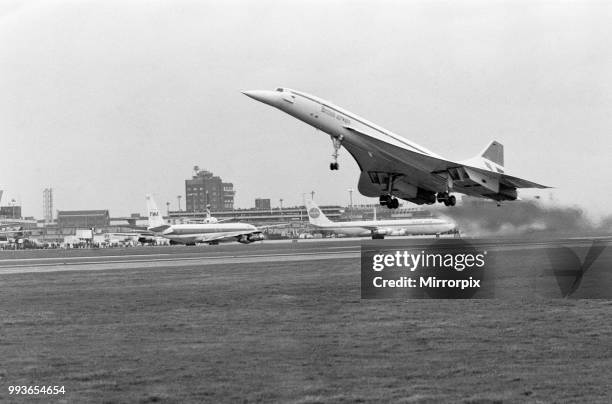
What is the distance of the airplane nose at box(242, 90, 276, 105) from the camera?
35.5 metres

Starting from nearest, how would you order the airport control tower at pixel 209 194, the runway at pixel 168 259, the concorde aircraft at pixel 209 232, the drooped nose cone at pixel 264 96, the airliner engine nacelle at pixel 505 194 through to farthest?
the drooped nose cone at pixel 264 96 → the airliner engine nacelle at pixel 505 194 → the runway at pixel 168 259 → the airport control tower at pixel 209 194 → the concorde aircraft at pixel 209 232

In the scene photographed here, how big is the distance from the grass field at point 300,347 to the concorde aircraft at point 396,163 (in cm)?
1290

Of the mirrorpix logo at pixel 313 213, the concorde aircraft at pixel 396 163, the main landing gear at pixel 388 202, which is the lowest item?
the mirrorpix logo at pixel 313 213

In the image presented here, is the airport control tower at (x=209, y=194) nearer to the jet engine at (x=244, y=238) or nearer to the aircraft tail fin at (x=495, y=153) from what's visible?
the aircraft tail fin at (x=495, y=153)

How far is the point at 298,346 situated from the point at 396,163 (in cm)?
2576

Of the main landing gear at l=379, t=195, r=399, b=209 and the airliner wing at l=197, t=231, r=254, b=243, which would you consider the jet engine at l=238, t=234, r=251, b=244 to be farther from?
the main landing gear at l=379, t=195, r=399, b=209

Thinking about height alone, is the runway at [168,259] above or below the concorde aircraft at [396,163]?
below

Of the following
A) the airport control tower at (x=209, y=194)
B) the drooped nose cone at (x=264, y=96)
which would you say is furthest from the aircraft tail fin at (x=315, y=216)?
the drooped nose cone at (x=264, y=96)

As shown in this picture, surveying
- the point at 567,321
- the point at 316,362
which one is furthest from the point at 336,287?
the point at 316,362

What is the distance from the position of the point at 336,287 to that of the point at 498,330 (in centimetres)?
993

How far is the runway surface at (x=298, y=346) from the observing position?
486 inches

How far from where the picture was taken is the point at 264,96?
35.6 metres

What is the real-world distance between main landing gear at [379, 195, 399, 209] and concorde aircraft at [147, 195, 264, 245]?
5413 cm

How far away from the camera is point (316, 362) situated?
1426cm
